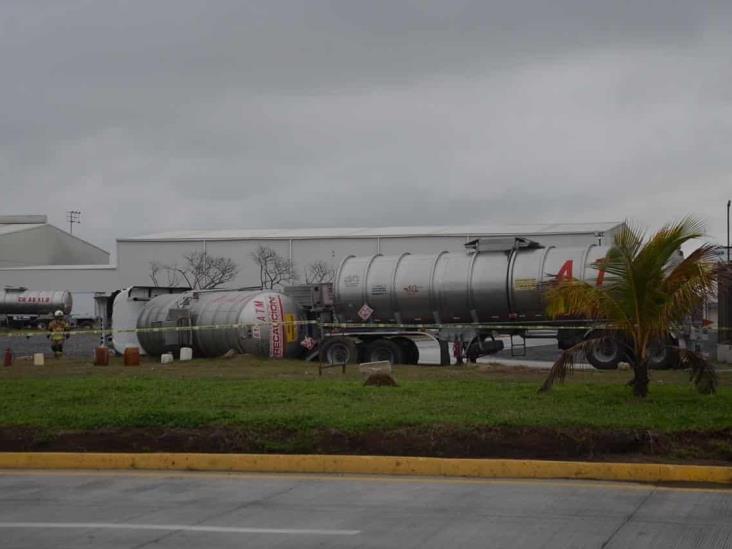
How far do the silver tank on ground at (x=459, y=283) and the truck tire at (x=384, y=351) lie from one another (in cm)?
65

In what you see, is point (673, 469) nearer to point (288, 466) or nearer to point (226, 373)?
point (288, 466)

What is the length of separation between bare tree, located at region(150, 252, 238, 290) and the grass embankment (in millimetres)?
56054

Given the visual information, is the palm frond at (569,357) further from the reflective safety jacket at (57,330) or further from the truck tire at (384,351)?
the reflective safety jacket at (57,330)

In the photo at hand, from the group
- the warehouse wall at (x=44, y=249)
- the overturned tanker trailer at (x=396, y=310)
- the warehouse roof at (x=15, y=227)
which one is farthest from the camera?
the warehouse roof at (x=15, y=227)

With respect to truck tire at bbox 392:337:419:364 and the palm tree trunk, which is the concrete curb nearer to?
the palm tree trunk

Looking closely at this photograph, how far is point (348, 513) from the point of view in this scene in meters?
8.57

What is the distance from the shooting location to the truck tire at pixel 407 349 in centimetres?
2669

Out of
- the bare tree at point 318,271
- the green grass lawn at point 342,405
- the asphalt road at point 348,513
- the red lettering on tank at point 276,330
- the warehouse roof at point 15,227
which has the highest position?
the warehouse roof at point 15,227

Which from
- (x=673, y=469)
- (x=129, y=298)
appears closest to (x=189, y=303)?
(x=129, y=298)

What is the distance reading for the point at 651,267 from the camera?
13.5 meters

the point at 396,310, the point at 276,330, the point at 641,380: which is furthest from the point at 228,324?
the point at 641,380

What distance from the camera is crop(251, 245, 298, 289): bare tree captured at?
72500mm

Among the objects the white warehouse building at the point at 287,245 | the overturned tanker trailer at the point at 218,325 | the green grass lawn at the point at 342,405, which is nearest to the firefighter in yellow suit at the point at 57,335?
the overturned tanker trailer at the point at 218,325

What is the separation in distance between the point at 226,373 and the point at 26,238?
240 ft
